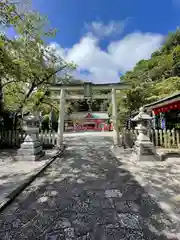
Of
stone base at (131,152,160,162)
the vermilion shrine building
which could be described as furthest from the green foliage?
the vermilion shrine building

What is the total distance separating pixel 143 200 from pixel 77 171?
2468 millimetres

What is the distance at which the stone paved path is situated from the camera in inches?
83.4

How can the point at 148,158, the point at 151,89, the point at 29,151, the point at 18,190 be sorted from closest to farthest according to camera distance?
the point at 18,190 < the point at 148,158 < the point at 29,151 < the point at 151,89

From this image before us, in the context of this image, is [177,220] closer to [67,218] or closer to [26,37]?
[67,218]

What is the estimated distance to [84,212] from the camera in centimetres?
262

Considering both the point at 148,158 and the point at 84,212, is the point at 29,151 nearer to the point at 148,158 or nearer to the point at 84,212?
the point at 84,212

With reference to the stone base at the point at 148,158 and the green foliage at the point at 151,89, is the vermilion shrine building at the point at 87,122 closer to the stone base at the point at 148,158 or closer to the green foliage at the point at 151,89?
the green foliage at the point at 151,89

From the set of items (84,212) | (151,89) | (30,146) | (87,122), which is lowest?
(84,212)

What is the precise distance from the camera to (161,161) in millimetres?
6008

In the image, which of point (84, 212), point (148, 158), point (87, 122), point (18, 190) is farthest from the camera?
point (87, 122)

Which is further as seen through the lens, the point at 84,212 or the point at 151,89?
the point at 151,89

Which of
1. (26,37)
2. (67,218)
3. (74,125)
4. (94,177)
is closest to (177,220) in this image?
(67,218)

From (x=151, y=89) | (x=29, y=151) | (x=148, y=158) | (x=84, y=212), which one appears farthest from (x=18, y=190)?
(x=151, y=89)

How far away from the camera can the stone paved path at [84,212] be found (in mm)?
2119
